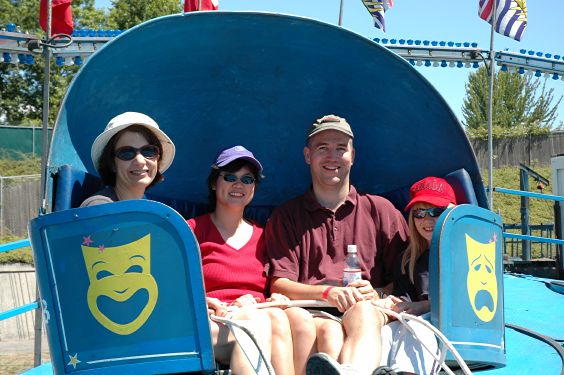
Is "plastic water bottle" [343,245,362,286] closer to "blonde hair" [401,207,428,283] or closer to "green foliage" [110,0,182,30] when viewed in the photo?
"blonde hair" [401,207,428,283]

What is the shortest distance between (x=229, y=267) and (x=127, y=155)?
79 cm

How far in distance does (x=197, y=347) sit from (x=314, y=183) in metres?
1.43

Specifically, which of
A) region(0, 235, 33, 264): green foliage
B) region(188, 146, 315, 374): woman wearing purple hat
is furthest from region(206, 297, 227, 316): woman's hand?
region(0, 235, 33, 264): green foliage

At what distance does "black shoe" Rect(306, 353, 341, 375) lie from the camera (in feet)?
8.27

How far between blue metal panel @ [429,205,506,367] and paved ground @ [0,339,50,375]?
597 cm

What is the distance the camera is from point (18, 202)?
17297 millimetres

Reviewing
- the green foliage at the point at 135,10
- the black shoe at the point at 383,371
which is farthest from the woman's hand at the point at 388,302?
the green foliage at the point at 135,10

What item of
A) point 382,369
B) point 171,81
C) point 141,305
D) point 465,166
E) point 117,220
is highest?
point 171,81

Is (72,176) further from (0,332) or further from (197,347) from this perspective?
(0,332)

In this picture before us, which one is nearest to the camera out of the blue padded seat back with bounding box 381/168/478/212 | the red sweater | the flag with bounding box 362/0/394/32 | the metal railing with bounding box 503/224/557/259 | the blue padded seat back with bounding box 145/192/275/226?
the red sweater

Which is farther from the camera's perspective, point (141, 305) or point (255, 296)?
point (255, 296)

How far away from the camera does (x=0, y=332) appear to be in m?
11.6

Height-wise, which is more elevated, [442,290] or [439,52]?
[439,52]

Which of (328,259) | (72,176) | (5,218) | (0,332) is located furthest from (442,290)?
(5,218)
